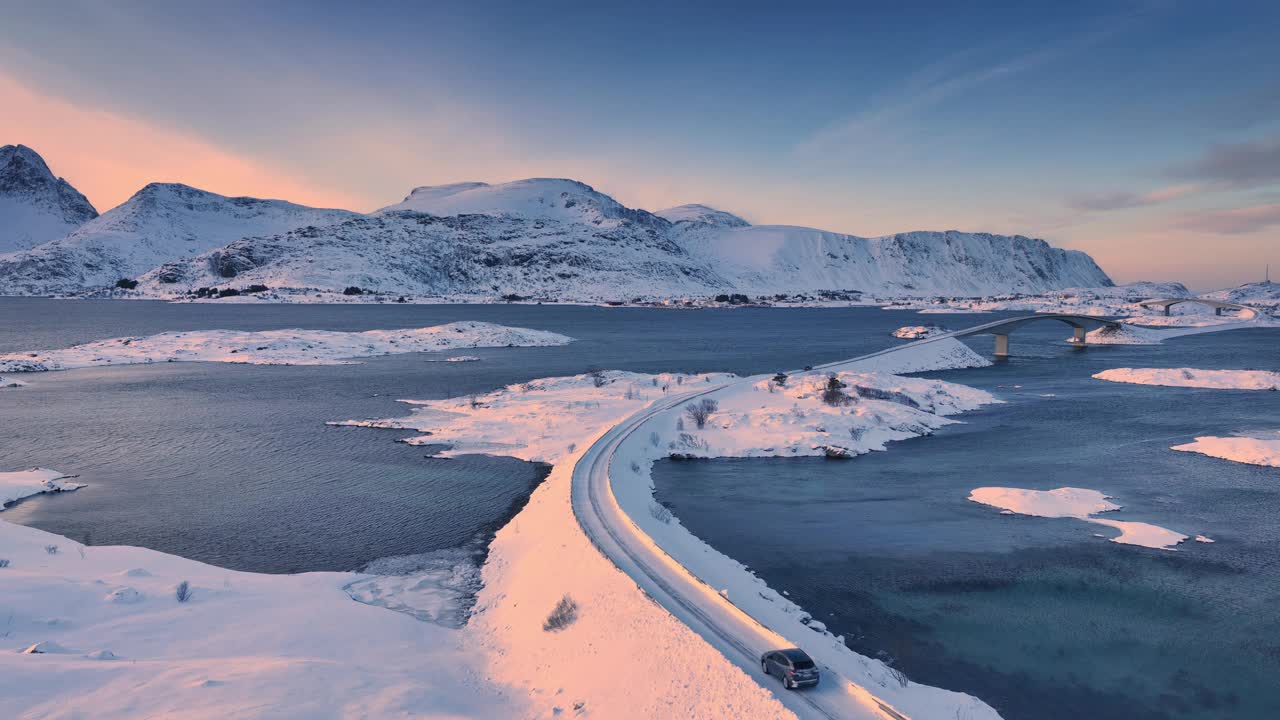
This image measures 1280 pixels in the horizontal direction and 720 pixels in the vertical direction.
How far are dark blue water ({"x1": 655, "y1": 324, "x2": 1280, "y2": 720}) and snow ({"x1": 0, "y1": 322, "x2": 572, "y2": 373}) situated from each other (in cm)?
6236

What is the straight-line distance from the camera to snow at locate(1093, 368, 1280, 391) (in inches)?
2404

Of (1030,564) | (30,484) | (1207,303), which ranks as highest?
(1207,303)

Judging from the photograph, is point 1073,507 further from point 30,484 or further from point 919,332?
point 919,332

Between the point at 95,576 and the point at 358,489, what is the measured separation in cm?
1191

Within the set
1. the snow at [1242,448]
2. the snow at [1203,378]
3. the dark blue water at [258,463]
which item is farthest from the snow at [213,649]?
the snow at [1203,378]

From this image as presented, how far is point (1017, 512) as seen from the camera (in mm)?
27234

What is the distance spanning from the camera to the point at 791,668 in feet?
42.1

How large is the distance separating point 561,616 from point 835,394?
36.6m

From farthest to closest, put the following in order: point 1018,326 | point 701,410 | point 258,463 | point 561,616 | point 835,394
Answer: point 1018,326 < point 835,394 < point 701,410 < point 258,463 < point 561,616

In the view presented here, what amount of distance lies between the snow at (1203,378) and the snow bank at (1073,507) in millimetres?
44700

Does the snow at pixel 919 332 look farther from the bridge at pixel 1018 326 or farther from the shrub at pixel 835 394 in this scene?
the shrub at pixel 835 394

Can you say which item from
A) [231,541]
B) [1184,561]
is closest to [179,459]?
[231,541]

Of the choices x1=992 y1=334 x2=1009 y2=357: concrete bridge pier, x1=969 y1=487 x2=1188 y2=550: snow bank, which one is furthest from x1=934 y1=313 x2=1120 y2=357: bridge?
x1=969 y1=487 x2=1188 y2=550: snow bank

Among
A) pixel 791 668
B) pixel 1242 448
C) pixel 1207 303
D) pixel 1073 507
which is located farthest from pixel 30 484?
pixel 1207 303
